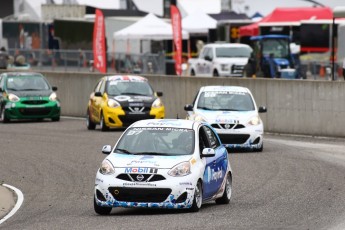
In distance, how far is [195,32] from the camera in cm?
6412

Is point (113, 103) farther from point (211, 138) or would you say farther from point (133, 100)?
point (211, 138)

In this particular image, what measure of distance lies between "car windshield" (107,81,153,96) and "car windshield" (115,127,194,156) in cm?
1672

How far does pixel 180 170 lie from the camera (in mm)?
15000

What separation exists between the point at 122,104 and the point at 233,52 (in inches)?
798

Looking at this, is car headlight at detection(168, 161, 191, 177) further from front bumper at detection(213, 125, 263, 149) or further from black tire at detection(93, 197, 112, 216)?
front bumper at detection(213, 125, 263, 149)

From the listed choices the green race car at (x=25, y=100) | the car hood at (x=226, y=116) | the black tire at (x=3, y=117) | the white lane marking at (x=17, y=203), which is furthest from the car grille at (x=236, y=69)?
Answer: the white lane marking at (x=17, y=203)

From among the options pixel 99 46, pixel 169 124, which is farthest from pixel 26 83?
pixel 169 124

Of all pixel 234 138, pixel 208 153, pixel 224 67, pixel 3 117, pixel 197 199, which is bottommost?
pixel 3 117

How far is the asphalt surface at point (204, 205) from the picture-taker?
47.0ft

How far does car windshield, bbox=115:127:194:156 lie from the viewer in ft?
51.1

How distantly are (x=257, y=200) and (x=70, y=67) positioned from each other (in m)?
37.5

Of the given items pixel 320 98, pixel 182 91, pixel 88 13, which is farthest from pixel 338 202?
pixel 88 13

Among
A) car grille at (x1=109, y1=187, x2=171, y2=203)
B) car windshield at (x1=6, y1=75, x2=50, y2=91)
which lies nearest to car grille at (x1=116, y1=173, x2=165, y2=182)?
car grille at (x1=109, y1=187, x2=171, y2=203)

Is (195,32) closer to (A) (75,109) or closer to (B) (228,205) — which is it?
(A) (75,109)
